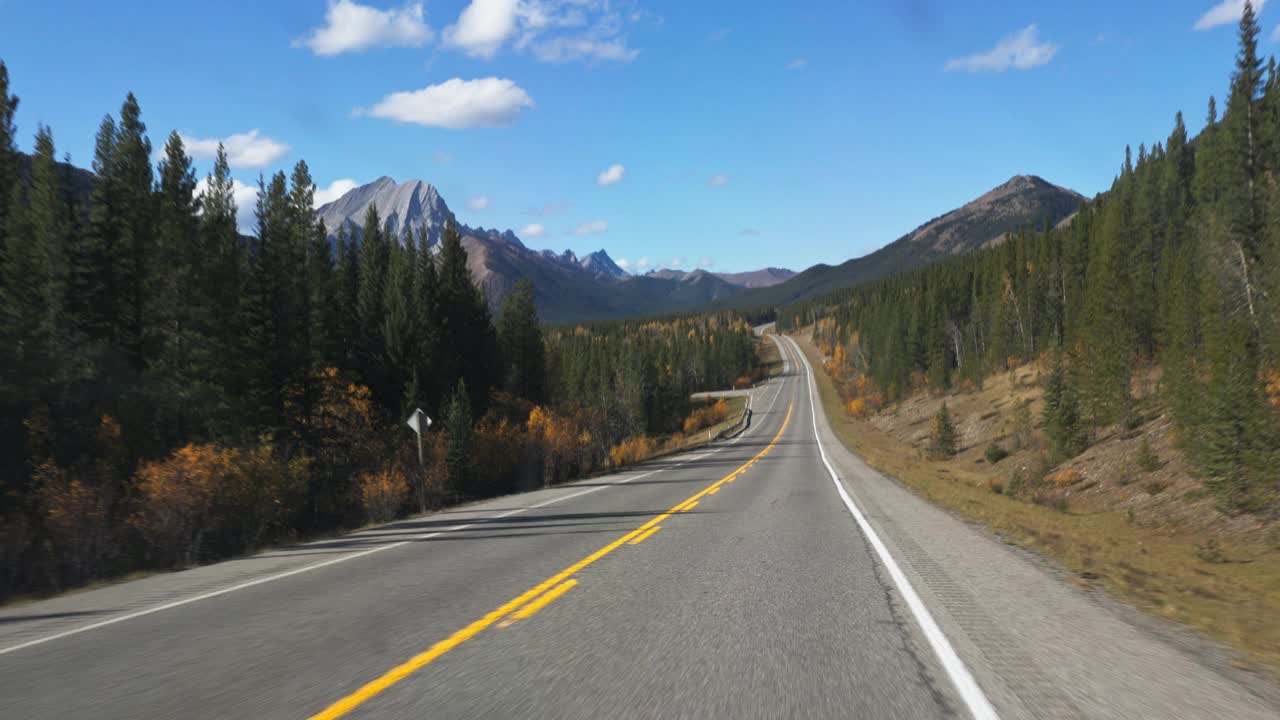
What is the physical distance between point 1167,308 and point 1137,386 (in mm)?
6751

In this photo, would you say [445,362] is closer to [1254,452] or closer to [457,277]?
[457,277]

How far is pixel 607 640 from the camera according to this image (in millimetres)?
4930

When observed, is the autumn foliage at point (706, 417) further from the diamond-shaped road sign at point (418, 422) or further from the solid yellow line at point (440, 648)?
the solid yellow line at point (440, 648)

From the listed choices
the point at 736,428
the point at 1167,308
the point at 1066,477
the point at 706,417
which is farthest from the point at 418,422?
the point at 706,417

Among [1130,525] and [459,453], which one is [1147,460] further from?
[459,453]

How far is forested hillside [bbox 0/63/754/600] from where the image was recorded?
16234mm

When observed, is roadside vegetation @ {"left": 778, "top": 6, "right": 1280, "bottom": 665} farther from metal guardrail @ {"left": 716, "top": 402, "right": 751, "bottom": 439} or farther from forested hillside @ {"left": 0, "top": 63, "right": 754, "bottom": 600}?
forested hillside @ {"left": 0, "top": 63, "right": 754, "bottom": 600}

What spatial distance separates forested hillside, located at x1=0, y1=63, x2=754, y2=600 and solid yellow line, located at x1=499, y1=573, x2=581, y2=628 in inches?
345

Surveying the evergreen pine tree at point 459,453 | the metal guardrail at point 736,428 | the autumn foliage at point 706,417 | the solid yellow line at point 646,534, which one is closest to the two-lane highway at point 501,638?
the solid yellow line at point 646,534

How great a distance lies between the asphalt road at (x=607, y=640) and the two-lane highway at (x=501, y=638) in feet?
0.08

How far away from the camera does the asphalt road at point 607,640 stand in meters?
3.77

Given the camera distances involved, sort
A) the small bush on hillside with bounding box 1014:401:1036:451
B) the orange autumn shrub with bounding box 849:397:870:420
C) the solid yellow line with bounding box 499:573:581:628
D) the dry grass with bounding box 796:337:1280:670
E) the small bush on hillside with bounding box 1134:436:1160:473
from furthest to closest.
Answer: the orange autumn shrub with bounding box 849:397:870:420 → the small bush on hillside with bounding box 1014:401:1036:451 → the small bush on hillside with bounding box 1134:436:1160:473 → the dry grass with bounding box 796:337:1280:670 → the solid yellow line with bounding box 499:573:581:628

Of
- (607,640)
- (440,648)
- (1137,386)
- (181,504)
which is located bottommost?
(1137,386)

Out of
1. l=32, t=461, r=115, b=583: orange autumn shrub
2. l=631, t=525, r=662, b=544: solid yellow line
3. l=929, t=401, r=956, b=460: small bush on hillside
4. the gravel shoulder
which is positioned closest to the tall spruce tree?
l=929, t=401, r=956, b=460: small bush on hillside
